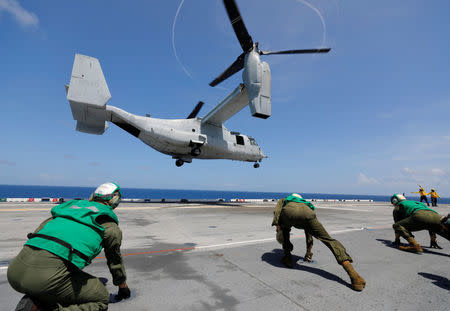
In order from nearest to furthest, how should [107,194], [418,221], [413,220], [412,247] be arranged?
[107,194], [418,221], [413,220], [412,247]

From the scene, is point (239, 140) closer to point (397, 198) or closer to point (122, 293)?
point (397, 198)

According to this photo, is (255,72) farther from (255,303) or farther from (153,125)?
(255,303)

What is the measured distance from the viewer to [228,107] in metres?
18.7

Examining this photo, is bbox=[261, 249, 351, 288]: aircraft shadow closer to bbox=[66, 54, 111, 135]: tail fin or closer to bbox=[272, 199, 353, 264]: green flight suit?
bbox=[272, 199, 353, 264]: green flight suit

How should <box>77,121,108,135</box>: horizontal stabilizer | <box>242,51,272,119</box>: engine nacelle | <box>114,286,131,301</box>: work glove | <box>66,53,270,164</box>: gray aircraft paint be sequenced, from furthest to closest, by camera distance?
<box>77,121,108,135</box>: horizontal stabilizer, <box>242,51,272,119</box>: engine nacelle, <box>66,53,270,164</box>: gray aircraft paint, <box>114,286,131,301</box>: work glove

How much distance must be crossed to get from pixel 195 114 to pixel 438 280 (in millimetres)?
20936

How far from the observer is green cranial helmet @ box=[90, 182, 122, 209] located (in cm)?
262

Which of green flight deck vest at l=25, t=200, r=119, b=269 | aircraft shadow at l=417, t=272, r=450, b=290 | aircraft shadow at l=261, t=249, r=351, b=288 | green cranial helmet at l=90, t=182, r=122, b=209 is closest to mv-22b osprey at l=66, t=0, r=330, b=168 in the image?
aircraft shadow at l=261, t=249, r=351, b=288

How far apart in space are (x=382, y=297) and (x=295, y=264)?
4.97 feet

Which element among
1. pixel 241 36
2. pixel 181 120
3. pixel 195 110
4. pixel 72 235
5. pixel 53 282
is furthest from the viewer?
pixel 195 110

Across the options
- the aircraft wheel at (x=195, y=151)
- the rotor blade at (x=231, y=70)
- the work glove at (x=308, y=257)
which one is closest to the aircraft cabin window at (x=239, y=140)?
the aircraft wheel at (x=195, y=151)

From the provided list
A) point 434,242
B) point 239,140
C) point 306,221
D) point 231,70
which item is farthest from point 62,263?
point 231,70

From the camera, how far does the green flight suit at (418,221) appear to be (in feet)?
15.5

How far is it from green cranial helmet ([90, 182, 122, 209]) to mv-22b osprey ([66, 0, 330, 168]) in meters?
12.4
